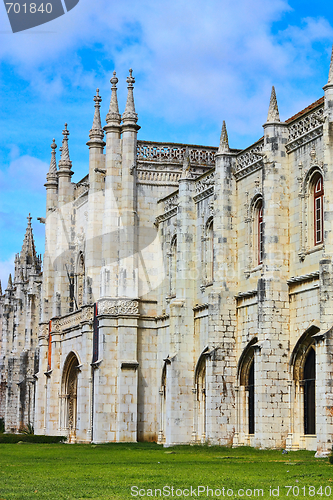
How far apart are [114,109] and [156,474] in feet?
87.3

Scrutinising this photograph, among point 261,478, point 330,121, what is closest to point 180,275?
point 330,121

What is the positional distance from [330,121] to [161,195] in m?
17.7

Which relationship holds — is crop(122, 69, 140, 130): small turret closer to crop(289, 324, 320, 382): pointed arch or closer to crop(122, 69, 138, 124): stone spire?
crop(122, 69, 138, 124): stone spire

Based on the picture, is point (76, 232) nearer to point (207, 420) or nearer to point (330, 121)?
point (207, 420)

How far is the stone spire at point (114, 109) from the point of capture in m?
43.3

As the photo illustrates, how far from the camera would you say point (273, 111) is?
100.0 feet

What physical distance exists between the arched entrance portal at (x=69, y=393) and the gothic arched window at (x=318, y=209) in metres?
24.8

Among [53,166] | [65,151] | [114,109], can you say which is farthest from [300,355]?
[53,166]

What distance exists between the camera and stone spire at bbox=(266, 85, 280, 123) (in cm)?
3039

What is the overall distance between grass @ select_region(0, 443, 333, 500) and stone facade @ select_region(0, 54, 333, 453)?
2685 mm

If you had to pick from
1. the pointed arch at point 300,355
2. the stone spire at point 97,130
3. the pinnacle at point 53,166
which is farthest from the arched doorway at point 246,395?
the pinnacle at point 53,166

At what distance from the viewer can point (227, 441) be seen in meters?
32.8

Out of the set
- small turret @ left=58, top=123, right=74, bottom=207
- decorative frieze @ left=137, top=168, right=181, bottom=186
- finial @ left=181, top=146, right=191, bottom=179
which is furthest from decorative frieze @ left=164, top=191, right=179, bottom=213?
small turret @ left=58, top=123, right=74, bottom=207

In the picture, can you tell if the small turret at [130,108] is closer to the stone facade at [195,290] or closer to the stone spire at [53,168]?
the stone facade at [195,290]
